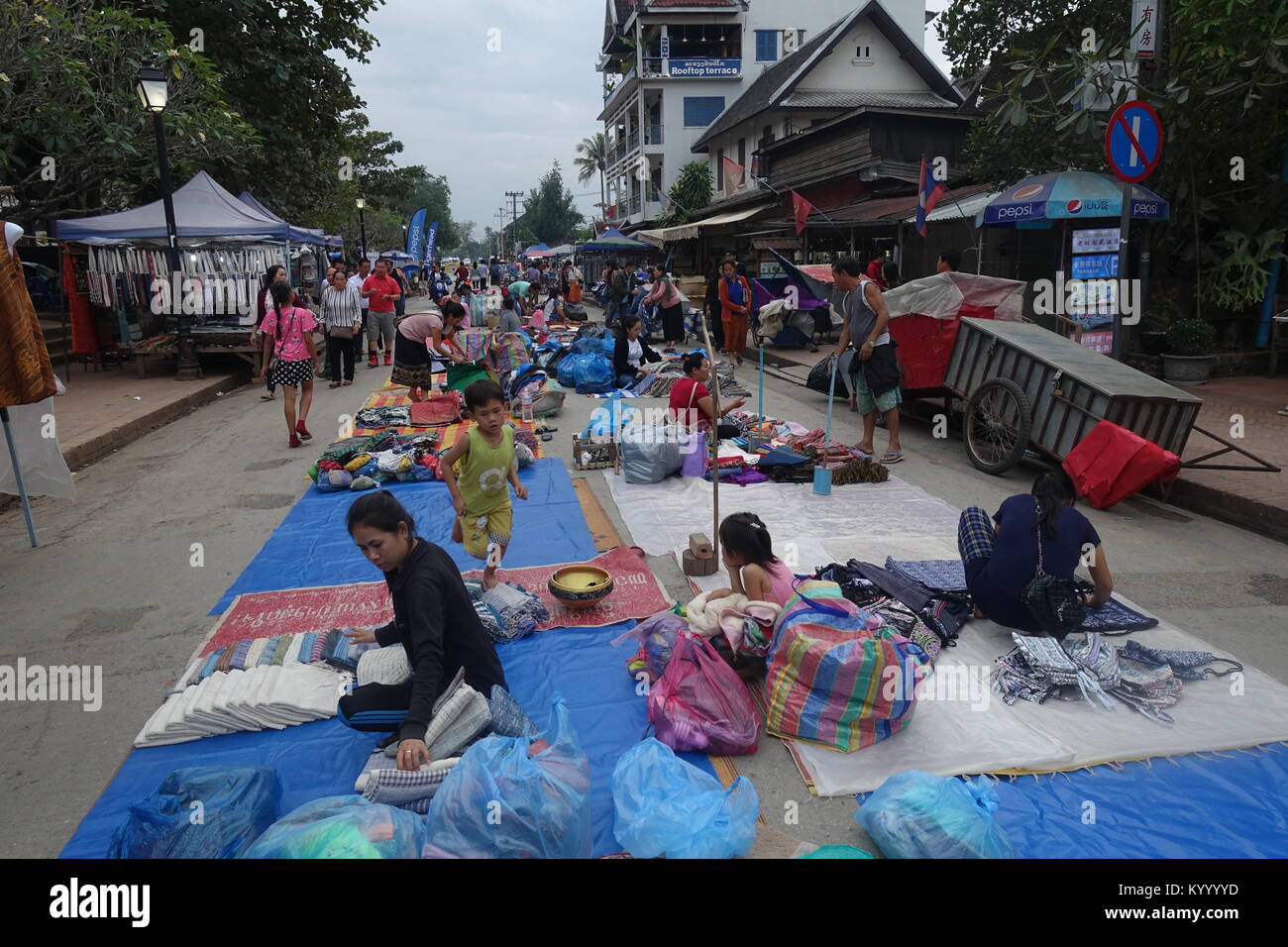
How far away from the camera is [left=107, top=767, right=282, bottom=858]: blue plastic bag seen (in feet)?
8.79

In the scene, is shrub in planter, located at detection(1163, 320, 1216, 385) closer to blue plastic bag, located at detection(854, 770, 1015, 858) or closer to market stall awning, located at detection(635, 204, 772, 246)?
blue plastic bag, located at detection(854, 770, 1015, 858)

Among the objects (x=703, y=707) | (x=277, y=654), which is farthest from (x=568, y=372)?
(x=703, y=707)

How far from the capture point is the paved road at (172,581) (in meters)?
3.50

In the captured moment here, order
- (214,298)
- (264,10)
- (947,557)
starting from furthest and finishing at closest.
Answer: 1. (264,10)
2. (214,298)
3. (947,557)

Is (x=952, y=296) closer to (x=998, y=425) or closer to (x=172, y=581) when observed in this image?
(x=998, y=425)

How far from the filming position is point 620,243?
2958 centimetres

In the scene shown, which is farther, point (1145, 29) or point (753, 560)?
point (1145, 29)

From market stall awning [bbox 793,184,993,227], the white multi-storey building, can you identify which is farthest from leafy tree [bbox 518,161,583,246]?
market stall awning [bbox 793,184,993,227]

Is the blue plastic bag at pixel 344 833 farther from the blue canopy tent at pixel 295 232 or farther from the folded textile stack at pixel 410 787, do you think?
the blue canopy tent at pixel 295 232

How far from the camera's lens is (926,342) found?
883cm

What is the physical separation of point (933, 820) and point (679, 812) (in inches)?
33.6
